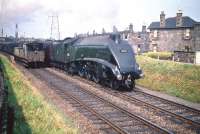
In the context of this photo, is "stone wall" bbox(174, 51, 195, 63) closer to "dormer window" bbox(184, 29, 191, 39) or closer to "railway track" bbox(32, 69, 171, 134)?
"dormer window" bbox(184, 29, 191, 39)

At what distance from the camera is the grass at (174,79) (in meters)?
18.2

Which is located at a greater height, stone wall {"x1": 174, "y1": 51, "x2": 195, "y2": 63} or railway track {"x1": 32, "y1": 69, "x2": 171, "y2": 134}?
stone wall {"x1": 174, "y1": 51, "x2": 195, "y2": 63}

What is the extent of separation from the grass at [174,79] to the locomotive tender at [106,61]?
8.31 feet

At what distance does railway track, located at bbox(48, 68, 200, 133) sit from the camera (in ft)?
38.6

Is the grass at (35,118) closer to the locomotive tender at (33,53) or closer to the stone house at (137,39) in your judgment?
the locomotive tender at (33,53)

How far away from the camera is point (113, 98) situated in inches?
656

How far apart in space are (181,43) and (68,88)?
1158 inches

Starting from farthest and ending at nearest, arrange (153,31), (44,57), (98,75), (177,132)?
1. (153,31)
2. (44,57)
3. (98,75)
4. (177,132)

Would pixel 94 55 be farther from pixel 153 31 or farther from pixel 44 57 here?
pixel 153 31

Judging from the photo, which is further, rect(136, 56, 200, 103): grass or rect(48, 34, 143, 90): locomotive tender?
rect(48, 34, 143, 90): locomotive tender

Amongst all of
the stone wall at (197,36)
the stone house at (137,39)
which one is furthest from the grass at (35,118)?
the stone house at (137,39)

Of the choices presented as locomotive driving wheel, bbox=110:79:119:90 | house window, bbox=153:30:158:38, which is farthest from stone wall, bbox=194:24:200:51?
locomotive driving wheel, bbox=110:79:119:90

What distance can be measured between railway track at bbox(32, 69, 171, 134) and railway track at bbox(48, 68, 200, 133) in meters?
Result: 1.41

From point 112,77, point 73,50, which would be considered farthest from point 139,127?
point 73,50
